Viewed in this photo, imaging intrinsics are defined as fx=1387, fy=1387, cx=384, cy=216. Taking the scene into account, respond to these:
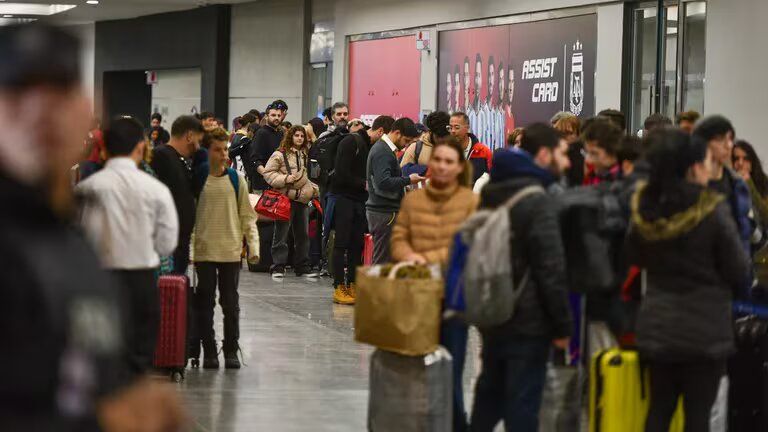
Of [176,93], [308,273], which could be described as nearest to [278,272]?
[308,273]

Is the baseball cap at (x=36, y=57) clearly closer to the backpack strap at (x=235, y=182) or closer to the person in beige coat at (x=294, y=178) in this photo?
the backpack strap at (x=235, y=182)

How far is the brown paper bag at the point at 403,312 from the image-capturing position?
618 centimetres

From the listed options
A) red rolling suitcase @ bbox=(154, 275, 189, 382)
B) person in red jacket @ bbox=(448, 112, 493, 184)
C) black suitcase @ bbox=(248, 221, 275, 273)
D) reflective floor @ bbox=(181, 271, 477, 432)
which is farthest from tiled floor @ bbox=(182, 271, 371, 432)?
black suitcase @ bbox=(248, 221, 275, 273)

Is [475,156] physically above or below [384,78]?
below

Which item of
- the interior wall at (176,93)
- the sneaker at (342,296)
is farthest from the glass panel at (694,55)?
the interior wall at (176,93)

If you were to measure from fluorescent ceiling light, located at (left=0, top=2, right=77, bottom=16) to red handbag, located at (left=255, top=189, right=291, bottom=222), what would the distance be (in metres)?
16.3

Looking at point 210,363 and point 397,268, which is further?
point 210,363

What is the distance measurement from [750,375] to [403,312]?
5.67 ft

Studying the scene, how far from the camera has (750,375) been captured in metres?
6.59

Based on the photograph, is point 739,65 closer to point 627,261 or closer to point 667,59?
point 667,59

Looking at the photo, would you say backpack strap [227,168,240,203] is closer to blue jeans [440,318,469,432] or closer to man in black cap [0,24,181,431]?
blue jeans [440,318,469,432]

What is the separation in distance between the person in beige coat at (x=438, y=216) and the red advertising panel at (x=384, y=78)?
14.0m

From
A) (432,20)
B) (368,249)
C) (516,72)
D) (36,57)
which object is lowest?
(368,249)

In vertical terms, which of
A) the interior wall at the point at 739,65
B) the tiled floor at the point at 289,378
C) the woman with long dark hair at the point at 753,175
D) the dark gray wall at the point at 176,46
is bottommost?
the tiled floor at the point at 289,378
